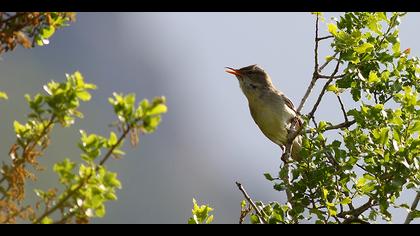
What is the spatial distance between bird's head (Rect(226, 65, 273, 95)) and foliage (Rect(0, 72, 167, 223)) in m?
7.03

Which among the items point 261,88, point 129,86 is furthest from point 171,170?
point 261,88

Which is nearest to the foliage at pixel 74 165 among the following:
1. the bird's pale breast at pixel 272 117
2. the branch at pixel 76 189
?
the branch at pixel 76 189

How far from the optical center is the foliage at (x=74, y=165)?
2.48 metres

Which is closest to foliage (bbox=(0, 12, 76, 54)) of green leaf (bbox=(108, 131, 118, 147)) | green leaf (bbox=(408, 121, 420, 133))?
green leaf (bbox=(108, 131, 118, 147))

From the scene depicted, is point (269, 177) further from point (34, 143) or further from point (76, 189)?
point (76, 189)

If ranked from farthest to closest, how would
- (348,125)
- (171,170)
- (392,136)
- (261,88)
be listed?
(171,170)
(261,88)
(348,125)
(392,136)

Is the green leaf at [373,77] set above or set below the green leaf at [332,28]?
below

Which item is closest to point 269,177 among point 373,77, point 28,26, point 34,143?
point 373,77

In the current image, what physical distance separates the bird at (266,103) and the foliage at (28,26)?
19.0ft

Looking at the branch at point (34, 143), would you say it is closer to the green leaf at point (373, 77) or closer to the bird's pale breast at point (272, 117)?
the green leaf at point (373, 77)

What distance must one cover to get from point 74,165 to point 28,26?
989 millimetres
